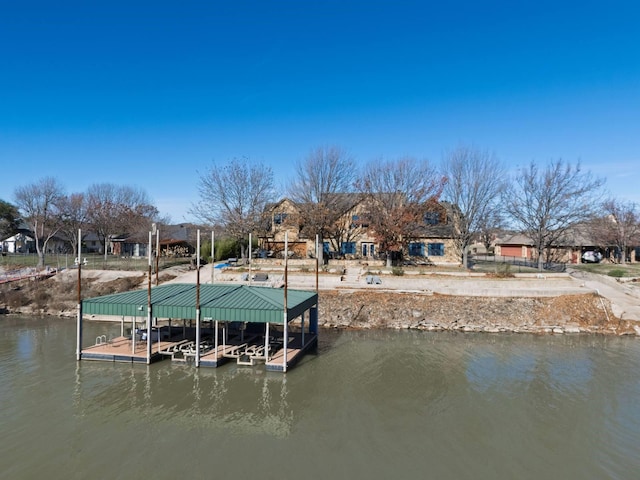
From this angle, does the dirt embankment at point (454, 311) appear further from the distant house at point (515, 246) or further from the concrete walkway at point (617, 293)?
the distant house at point (515, 246)

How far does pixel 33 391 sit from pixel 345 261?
31.3m

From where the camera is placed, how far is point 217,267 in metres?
42.6

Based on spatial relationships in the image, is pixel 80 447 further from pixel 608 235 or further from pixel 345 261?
pixel 608 235

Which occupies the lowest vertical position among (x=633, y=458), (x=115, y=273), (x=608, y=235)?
(x=633, y=458)

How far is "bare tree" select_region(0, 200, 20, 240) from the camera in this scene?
62812mm

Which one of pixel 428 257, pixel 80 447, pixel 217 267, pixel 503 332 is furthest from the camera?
pixel 428 257

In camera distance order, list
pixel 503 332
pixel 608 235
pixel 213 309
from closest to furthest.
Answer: pixel 213 309 → pixel 503 332 → pixel 608 235

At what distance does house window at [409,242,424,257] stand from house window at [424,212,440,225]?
3.13 meters

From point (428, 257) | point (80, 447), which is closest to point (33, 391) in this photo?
point (80, 447)

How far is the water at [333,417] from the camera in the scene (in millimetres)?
10789

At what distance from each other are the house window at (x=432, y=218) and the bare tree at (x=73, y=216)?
50.3 m

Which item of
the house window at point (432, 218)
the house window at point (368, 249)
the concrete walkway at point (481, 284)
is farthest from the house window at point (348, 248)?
the concrete walkway at point (481, 284)

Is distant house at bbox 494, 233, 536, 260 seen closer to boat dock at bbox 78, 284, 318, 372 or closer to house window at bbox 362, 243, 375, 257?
house window at bbox 362, 243, 375, 257

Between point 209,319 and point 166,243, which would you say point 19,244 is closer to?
point 166,243
